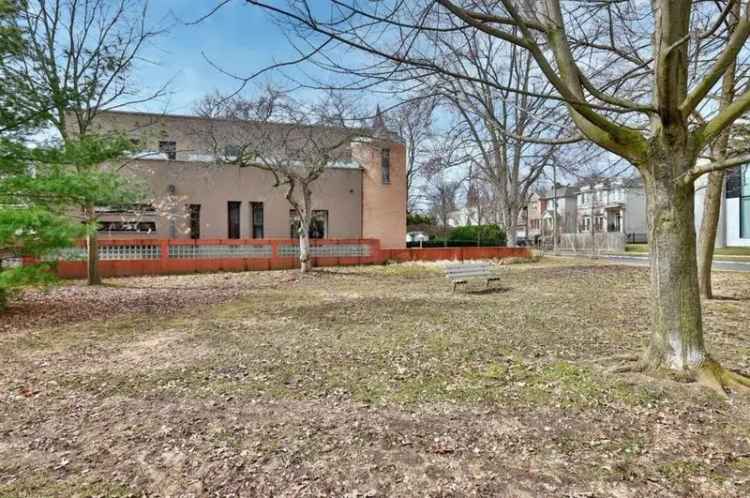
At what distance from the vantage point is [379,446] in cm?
290

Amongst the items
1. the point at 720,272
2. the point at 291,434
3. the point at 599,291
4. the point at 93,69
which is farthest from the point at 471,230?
the point at 291,434

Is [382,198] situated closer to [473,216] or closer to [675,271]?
[675,271]

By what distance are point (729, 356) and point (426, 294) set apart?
5.91m

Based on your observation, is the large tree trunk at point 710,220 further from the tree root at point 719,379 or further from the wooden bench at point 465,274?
the tree root at point 719,379

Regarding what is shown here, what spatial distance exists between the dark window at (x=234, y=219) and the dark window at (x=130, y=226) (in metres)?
3.09

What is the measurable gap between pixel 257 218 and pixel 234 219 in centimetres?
102

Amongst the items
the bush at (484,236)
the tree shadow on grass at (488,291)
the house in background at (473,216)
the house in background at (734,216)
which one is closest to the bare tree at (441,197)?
the house in background at (473,216)

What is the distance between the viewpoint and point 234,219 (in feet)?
62.7

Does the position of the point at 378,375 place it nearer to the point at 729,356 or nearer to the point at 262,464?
the point at 262,464

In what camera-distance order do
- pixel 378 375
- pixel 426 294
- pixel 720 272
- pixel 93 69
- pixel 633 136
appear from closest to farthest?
pixel 633 136 → pixel 378 375 → pixel 426 294 → pixel 93 69 → pixel 720 272

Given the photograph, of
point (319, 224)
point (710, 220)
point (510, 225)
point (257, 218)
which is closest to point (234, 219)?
point (257, 218)

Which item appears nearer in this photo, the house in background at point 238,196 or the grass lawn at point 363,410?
the grass lawn at point 363,410

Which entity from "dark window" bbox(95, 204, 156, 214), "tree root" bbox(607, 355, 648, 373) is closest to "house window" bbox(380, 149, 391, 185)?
"dark window" bbox(95, 204, 156, 214)

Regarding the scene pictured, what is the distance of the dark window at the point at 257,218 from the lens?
63.6 feet
